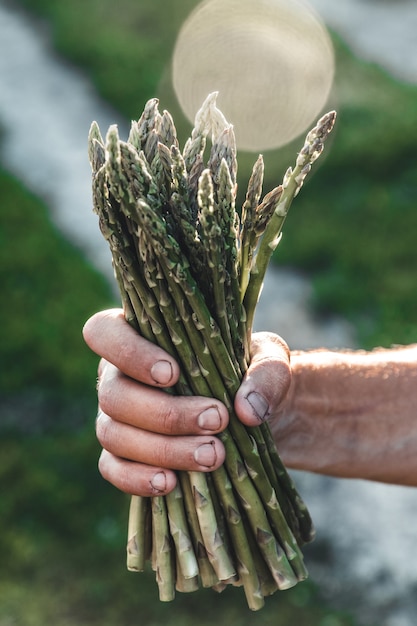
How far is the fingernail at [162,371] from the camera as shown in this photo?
2316mm

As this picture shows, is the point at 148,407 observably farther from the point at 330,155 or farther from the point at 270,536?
the point at 330,155

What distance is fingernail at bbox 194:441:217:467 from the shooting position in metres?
2.33

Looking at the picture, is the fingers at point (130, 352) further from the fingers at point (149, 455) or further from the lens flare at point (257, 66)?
the lens flare at point (257, 66)

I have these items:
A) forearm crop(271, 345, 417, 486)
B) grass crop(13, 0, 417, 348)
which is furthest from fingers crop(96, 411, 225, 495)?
grass crop(13, 0, 417, 348)

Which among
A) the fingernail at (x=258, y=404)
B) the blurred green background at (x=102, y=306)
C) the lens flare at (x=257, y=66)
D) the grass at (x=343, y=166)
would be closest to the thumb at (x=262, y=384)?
the fingernail at (x=258, y=404)

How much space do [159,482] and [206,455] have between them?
0.18m

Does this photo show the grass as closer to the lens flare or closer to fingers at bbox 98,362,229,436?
Result: the lens flare

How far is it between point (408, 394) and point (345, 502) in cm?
201

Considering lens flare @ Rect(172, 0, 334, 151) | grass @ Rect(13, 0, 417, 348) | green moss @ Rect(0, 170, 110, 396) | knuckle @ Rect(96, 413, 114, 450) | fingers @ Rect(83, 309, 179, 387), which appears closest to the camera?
fingers @ Rect(83, 309, 179, 387)

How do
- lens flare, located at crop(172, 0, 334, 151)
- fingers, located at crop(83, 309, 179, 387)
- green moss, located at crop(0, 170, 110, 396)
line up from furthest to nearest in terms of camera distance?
lens flare, located at crop(172, 0, 334, 151) < green moss, located at crop(0, 170, 110, 396) < fingers, located at crop(83, 309, 179, 387)

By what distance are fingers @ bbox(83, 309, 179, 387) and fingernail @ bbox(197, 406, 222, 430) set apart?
13 centimetres

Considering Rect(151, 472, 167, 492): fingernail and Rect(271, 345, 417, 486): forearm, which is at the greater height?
Rect(271, 345, 417, 486): forearm

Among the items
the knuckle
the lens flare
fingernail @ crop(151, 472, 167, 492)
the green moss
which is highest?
the lens flare

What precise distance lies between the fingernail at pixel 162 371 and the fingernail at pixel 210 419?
146 millimetres
